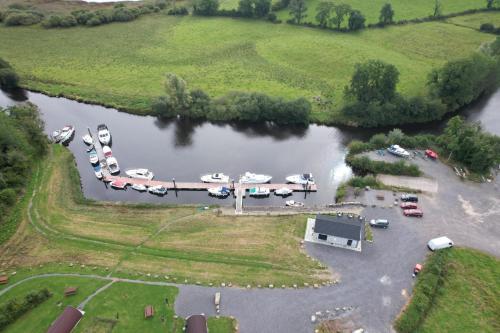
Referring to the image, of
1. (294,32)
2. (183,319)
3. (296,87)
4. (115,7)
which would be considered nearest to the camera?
(183,319)

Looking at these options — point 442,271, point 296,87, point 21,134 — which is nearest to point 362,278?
point 442,271

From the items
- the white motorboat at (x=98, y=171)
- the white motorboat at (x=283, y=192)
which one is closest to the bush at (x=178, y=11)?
the white motorboat at (x=98, y=171)

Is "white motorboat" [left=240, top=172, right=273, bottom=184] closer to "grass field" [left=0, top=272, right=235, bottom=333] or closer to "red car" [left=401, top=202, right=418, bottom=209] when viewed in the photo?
"red car" [left=401, top=202, right=418, bottom=209]

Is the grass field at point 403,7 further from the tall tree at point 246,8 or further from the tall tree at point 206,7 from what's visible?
the tall tree at point 206,7

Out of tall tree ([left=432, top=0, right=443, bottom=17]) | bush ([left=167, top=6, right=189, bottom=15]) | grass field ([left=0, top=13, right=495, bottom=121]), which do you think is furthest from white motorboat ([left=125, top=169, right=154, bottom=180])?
tall tree ([left=432, top=0, right=443, bottom=17])

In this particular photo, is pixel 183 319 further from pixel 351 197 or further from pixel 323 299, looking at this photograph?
pixel 351 197

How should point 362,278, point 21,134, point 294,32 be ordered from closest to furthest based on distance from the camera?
point 362,278 < point 21,134 < point 294,32
